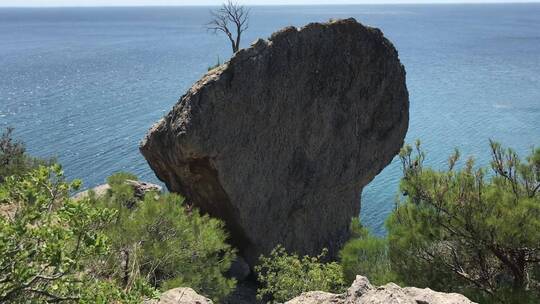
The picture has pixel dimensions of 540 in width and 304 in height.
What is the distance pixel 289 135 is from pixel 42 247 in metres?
16.8

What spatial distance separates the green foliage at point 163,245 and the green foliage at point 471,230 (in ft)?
13.7

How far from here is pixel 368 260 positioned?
43.1ft

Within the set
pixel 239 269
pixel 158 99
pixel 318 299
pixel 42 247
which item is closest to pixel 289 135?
pixel 239 269

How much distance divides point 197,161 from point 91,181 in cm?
1381

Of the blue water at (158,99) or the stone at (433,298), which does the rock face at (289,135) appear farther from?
the stone at (433,298)

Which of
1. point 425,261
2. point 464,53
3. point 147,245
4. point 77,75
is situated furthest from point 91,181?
point 464,53

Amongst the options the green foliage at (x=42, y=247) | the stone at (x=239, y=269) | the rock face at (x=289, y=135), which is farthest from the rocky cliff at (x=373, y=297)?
the stone at (x=239, y=269)

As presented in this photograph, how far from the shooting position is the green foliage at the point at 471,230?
10.6 meters

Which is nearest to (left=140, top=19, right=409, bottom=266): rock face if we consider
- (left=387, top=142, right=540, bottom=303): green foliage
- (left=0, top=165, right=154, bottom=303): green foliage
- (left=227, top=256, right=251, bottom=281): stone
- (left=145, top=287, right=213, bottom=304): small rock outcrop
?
(left=227, top=256, right=251, bottom=281): stone

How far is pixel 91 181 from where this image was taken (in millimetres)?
30953

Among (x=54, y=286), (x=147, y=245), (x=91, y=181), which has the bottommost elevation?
(x=91, y=181)

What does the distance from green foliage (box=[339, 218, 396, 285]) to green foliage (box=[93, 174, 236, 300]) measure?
2848mm

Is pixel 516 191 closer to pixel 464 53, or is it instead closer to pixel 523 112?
pixel 523 112

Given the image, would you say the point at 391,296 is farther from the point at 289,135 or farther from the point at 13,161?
the point at 13,161
